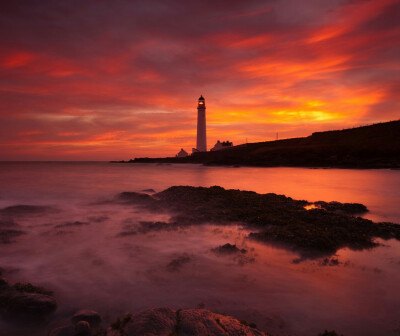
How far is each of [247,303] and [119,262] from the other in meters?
3.33

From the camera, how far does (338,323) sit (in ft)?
12.3

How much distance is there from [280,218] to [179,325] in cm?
602

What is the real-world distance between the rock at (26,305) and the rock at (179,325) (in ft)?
4.47

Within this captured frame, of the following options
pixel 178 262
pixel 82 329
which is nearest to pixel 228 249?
pixel 178 262

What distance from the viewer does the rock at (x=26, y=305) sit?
3777mm

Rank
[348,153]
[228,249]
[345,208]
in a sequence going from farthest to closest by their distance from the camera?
[348,153] < [345,208] < [228,249]

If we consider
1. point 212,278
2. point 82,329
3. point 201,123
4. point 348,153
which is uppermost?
point 201,123

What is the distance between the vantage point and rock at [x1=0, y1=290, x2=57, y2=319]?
378 centimetres

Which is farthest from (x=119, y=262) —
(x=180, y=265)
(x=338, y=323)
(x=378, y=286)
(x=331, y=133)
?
(x=331, y=133)

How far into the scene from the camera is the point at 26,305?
12.6 feet

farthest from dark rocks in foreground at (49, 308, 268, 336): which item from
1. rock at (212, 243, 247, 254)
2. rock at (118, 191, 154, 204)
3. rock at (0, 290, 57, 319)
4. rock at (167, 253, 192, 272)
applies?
rock at (118, 191, 154, 204)

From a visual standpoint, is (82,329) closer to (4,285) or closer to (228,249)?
(4,285)

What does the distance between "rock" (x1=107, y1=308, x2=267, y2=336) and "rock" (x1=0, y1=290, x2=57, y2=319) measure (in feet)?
4.47

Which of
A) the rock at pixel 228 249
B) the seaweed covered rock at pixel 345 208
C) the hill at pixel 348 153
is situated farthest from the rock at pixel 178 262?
the hill at pixel 348 153
